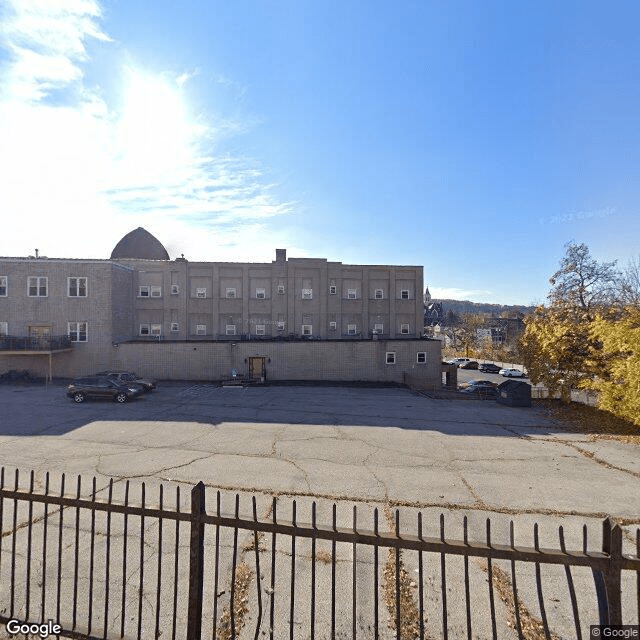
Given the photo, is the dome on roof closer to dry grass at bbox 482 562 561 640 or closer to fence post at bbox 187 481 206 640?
fence post at bbox 187 481 206 640

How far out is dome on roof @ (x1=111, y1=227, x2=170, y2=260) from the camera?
39906mm

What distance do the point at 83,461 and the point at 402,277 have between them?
31602 mm

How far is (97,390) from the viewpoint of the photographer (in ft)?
61.6

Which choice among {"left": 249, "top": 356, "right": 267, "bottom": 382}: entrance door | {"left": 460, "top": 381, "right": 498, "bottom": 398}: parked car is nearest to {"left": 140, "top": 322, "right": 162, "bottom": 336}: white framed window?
{"left": 249, "top": 356, "right": 267, "bottom": 382}: entrance door

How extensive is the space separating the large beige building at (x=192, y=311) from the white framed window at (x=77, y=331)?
0.26ft

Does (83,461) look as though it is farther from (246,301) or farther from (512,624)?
(246,301)

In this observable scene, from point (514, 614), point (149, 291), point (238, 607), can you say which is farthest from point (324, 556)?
point (149, 291)

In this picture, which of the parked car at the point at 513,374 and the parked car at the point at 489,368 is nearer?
the parked car at the point at 513,374

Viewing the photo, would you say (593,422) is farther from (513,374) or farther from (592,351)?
(513,374)

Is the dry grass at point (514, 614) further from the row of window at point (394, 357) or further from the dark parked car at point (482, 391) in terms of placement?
the row of window at point (394, 357)

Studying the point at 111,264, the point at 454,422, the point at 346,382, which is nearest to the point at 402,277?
the point at 346,382

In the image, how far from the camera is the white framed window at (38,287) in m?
27.1

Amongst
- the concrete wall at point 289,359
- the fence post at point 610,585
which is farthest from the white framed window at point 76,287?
the fence post at point 610,585

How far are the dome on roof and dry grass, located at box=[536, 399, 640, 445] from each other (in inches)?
1626
